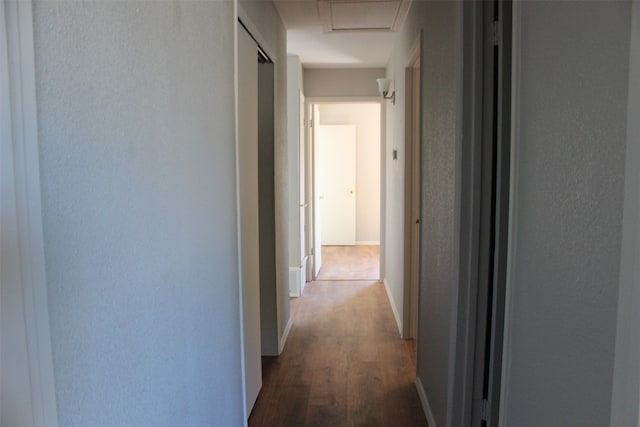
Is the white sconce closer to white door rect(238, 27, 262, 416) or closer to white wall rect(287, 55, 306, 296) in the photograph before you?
white wall rect(287, 55, 306, 296)

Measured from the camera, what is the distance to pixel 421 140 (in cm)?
259

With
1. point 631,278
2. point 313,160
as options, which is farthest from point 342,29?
point 631,278

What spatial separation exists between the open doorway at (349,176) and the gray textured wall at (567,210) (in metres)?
6.00

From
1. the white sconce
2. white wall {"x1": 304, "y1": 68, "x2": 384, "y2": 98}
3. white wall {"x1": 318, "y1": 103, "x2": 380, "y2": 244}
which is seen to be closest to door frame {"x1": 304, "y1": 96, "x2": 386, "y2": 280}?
white wall {"x1": 304, "y1": 68, "x2": 384, "y2": 98}

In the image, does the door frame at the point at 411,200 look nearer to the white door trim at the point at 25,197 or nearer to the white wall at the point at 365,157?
the white door trim at the point at 25,197

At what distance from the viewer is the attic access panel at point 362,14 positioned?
304 cm

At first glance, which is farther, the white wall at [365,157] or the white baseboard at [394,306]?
the white wall at [365,157]

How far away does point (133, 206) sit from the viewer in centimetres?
102

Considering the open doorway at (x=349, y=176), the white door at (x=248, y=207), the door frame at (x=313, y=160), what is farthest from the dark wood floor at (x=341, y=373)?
the open doorway at (x=349, y=176)

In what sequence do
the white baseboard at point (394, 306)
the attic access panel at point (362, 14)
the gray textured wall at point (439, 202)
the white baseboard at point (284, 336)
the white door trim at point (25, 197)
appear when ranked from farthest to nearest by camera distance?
the white baseboard at point (394, 306) → the white baseboard at point (284, 336) → the attic access panel at point (362, 14) → the gray textured wall at point (439, 202) → the white door trim at point (25, 197)

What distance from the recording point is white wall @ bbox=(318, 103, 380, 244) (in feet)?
25.0

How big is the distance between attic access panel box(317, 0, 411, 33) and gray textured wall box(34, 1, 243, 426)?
5.00 ft

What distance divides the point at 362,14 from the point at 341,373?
2.32 metres

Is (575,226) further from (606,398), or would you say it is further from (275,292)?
(275,292)
